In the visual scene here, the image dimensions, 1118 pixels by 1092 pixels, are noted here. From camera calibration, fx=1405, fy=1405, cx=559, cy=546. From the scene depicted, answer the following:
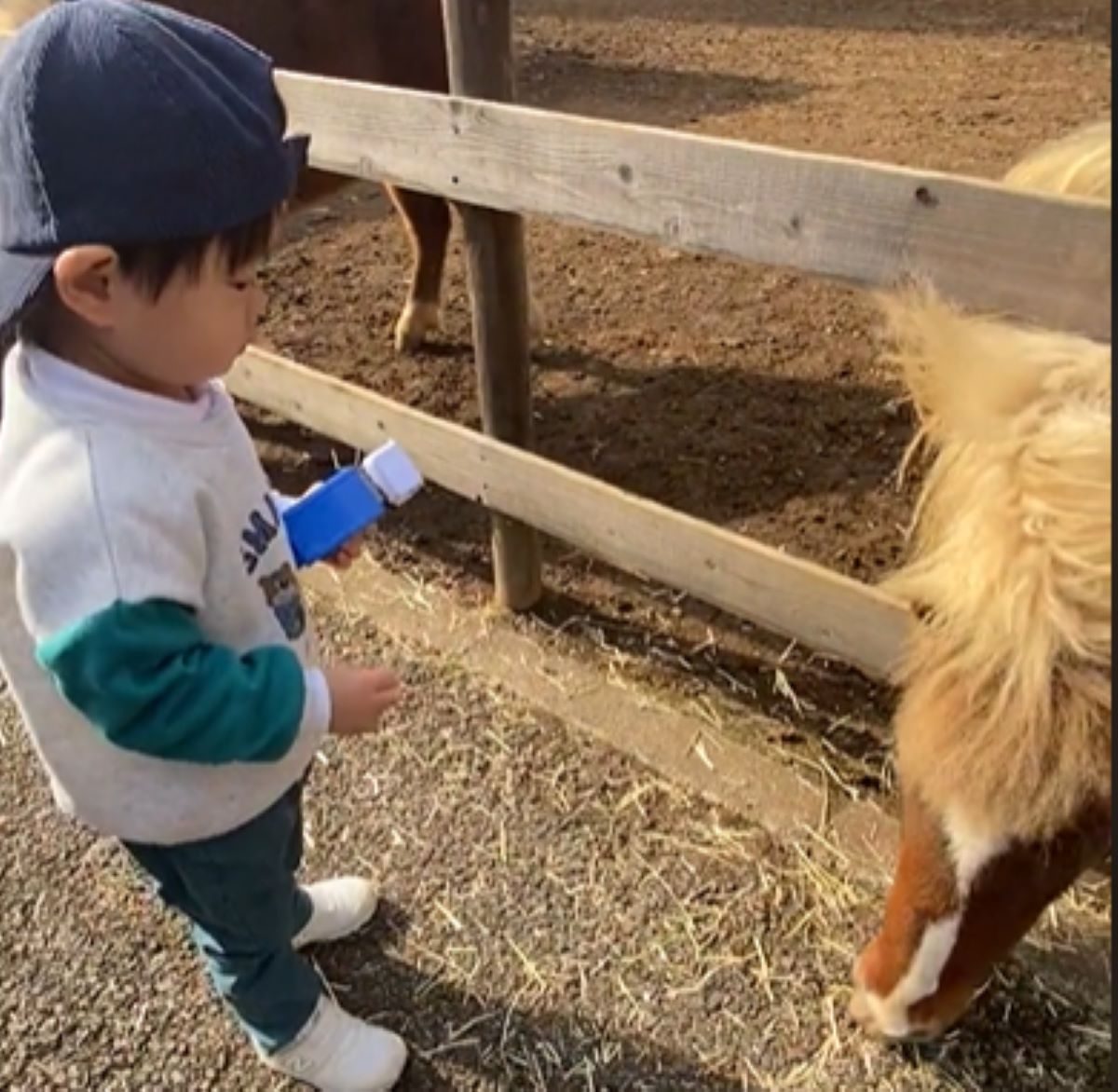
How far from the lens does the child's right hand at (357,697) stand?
1.62m

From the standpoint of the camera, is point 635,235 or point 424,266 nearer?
point 635,235

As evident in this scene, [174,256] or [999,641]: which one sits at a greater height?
[174,256]

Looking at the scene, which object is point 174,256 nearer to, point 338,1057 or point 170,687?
point 170,687

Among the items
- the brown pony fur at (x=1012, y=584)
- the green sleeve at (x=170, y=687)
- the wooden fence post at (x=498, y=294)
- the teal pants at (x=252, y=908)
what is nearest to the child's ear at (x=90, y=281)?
the green sleeve at (x=170, y=687)

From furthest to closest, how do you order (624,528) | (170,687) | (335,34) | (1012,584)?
(335,34)
(624,528)
(1012,584)
(170,687)

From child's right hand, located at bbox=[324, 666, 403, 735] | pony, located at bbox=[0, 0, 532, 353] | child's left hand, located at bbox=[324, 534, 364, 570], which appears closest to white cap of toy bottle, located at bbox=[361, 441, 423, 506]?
child's left hand, located at bbox=[324, 534, 364, 570]

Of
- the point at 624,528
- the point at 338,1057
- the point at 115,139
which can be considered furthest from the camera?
the point at 624,528

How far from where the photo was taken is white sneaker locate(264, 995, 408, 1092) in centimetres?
205

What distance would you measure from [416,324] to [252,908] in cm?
292

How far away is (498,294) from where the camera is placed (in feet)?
9.50

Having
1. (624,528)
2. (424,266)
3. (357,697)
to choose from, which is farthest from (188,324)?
(424,266)

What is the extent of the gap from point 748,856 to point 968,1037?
510 millimetres

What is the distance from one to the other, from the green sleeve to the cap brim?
315 mm

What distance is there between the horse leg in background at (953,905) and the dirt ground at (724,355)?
737mm
